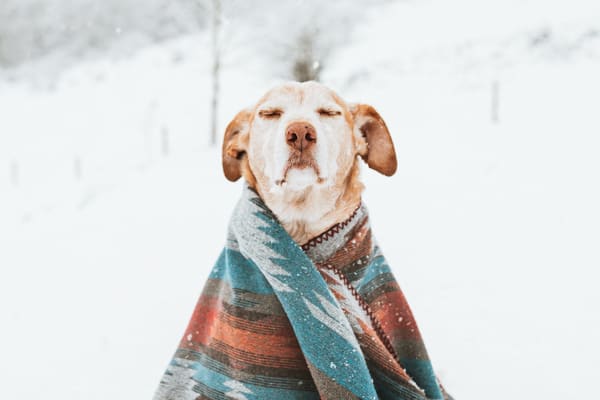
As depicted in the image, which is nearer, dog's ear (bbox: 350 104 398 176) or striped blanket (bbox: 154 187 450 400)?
striped blanket (bbox: 154 187 450 400)

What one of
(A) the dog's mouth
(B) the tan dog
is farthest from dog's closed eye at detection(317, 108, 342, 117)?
(A) the dog's mouth

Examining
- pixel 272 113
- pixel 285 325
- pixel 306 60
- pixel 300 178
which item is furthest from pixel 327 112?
pixel 306 60

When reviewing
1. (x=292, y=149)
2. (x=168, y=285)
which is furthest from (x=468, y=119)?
(x=292, y=149)

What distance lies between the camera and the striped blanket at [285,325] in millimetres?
1554

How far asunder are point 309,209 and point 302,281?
363 millimetres

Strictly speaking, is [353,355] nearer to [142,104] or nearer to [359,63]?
[359,63]

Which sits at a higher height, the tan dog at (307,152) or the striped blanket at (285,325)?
the tan dog at (307,152)

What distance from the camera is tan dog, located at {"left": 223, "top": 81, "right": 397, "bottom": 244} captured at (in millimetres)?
1756

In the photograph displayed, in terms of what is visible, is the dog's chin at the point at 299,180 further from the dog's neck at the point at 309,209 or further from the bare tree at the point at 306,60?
the bare tree at the point at 306,60

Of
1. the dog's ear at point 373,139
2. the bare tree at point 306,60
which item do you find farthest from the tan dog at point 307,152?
the bare tree at point 306,60

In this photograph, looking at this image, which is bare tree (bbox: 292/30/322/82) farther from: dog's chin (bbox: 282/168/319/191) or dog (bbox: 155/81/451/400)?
dog's chin (bbox: 282/168/319/191)

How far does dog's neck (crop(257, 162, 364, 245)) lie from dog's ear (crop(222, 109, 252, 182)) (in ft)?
0.74

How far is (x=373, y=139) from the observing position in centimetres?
206

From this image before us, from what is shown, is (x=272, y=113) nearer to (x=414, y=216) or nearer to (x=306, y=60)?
(x=414, y=216)
